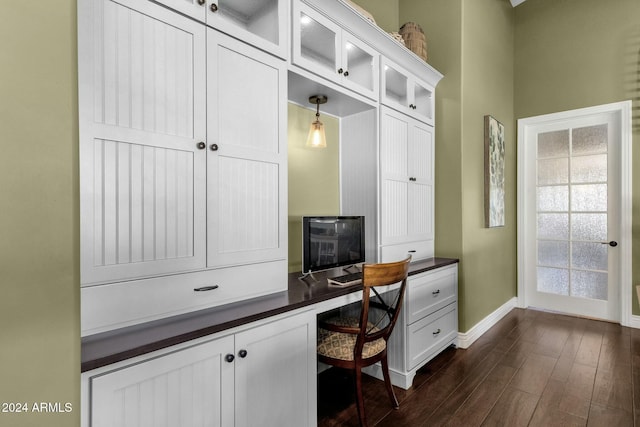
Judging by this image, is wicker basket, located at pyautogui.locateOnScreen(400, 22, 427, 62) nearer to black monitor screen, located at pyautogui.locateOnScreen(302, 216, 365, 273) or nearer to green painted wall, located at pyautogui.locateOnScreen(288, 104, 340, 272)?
green painted wall, located at pyautogui.locateOnScreen(288, 104, 340, 272)

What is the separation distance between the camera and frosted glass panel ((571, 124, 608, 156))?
360 centimetres

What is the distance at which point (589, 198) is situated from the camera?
3.67m

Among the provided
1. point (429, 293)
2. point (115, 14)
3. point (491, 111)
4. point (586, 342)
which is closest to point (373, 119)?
point (429, 293)

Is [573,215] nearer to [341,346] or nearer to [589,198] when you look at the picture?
[589,198]

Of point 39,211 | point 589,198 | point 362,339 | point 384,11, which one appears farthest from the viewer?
point 589,198

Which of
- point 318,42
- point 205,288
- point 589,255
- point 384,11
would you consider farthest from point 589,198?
point 205,288

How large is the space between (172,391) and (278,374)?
1.58ft

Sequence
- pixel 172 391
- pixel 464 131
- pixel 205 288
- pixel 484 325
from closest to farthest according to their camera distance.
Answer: pixel 172 391 < pixel 205 288 < pixel 464 131 < pixel 484 325

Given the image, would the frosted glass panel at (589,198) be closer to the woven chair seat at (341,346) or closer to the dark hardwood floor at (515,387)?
the dark hardwood floor at (515,387)

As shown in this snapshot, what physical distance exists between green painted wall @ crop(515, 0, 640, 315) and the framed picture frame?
79cm

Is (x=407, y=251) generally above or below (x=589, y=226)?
below

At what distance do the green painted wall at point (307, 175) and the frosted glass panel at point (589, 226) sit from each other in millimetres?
3000

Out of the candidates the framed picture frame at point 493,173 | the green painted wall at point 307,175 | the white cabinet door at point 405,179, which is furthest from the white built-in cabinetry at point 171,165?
the framed picture frame at point 493,173

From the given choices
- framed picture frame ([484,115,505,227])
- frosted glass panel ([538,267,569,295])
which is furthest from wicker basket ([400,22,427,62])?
frosted glass panel ([538,267,569,295])
